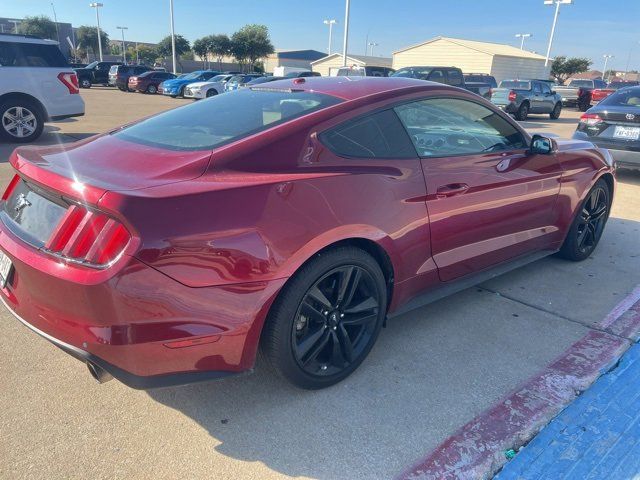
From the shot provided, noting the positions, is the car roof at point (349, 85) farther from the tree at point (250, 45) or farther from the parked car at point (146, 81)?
the tree at point (250, 45)

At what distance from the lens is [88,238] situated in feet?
6.36

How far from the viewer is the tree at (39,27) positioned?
2921 inches

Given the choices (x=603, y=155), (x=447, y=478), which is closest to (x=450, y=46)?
(x=603, y=155)

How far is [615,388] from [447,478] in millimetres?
1279

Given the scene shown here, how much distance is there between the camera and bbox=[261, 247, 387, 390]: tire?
2.32 m

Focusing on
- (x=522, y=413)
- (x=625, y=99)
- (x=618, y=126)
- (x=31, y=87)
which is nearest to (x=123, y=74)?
(x=31, y=87)

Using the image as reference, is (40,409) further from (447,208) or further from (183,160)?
(447,208)

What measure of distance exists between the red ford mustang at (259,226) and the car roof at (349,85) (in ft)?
0.07

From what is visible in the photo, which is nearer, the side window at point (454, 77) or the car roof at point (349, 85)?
the car roof at point (349, 85)

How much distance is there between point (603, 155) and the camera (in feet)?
14.7

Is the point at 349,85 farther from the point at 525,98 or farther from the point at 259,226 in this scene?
the point at 525,98

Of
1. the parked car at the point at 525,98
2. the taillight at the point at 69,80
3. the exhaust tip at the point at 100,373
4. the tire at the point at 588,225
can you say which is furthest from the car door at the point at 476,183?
the parked car at the point at 525,98

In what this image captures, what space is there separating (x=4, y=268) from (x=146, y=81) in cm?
2994

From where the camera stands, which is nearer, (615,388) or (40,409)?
(40,409)
